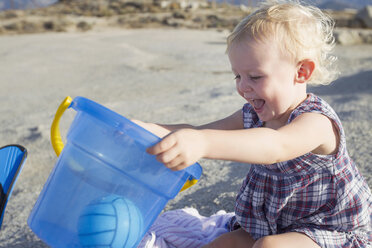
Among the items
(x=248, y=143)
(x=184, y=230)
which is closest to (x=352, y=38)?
(x=184, y=230)

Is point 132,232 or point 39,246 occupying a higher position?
point 132,232

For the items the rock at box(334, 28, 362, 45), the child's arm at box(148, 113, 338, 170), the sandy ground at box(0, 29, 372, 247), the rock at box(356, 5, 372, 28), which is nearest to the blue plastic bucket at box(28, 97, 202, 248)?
the child's arm at box(148, 113, 338, 170)

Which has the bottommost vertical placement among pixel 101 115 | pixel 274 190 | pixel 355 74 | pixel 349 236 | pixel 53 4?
pixel 53 4

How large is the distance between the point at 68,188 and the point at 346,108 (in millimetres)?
2840

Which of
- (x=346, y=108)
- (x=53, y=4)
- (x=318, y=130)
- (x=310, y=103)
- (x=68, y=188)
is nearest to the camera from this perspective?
(x=68, y=188)

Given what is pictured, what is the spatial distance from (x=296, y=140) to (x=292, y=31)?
0.39 m

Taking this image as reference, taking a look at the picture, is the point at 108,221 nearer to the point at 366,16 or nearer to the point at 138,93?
the point at 138,93

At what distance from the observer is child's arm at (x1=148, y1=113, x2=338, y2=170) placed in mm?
1046

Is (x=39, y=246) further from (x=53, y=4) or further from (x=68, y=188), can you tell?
(x=53, y=4)

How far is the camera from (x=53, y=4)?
2092 cm

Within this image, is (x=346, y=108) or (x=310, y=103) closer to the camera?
(x=310, y=103)

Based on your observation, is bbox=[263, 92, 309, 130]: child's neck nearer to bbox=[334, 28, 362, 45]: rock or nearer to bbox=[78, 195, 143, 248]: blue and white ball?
bbox=[78, 195, 143, 248]: blue and white ball

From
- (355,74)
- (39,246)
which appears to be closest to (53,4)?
(355,74)

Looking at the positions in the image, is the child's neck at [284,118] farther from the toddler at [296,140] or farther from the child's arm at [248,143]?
the child's arm at [248,143]
